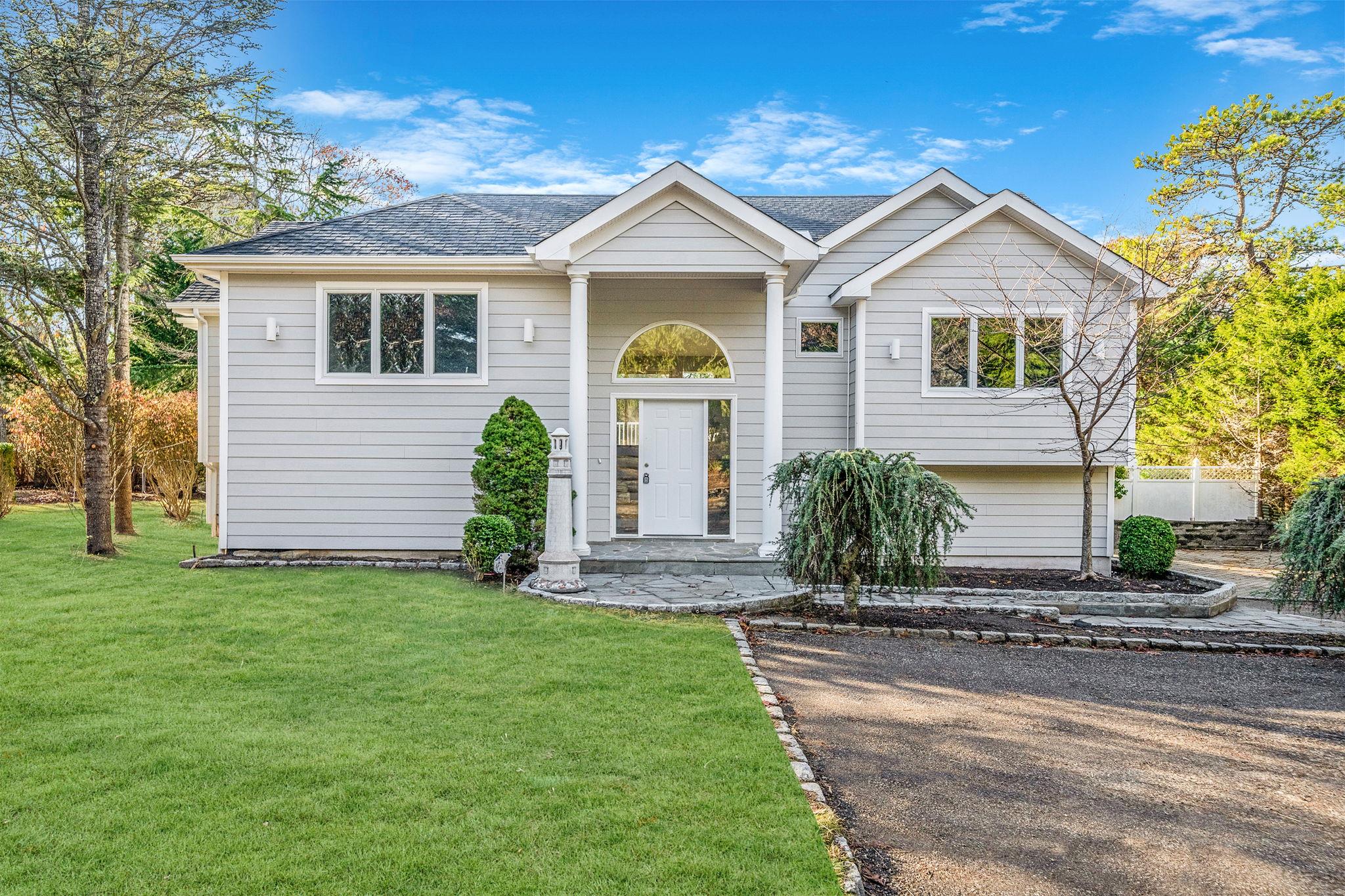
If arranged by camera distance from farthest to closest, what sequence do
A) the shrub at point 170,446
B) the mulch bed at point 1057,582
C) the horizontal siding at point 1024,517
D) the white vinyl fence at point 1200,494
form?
the white vinyl fence at point 1200,494
the shrub at point 170,446
the horizontal siding at point 1024,517
the mulch bed at point 1057,582

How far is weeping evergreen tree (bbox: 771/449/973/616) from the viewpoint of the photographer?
22.1ft

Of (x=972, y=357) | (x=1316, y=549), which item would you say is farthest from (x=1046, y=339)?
(x=1316, y=549)

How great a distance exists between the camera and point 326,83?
20094 millimetres

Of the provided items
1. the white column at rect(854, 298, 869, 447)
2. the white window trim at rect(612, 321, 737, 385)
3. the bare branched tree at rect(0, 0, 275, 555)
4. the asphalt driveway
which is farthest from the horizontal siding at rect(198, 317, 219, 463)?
the white column at rect(854, 298, 869, 447)

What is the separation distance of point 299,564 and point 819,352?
740 centimetres

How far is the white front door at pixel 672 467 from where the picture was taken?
1058 centimetres

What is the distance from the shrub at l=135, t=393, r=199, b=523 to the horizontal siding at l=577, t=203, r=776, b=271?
10124 millimetres

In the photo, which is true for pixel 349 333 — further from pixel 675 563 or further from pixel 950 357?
pixel 950 357

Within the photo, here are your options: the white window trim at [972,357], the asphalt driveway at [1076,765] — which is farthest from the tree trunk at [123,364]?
the white window trim at [972,357]

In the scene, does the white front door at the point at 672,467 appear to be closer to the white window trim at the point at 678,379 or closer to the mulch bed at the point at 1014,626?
the white window trim at the point at 678,379

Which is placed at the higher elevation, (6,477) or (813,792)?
(6,477)

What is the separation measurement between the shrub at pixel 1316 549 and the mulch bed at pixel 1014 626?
1.88ft

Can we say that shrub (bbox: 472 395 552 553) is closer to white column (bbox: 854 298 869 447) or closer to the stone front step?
the stone front step

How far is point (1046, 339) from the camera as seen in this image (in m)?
9.75
